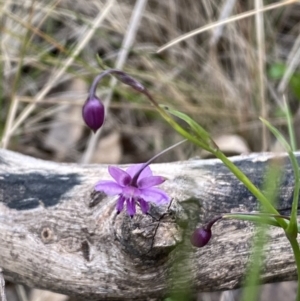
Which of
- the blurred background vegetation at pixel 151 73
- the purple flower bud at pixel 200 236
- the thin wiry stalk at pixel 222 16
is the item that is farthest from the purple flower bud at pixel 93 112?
the thin wiry stalk at pixel 222 16

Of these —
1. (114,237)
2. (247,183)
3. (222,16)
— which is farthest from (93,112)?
(222,16)

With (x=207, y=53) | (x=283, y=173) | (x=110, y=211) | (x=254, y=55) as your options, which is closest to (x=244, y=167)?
(x=283, y=173)

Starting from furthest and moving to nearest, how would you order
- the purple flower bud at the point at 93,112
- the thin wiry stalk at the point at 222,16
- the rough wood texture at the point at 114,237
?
the thin wiry stalk at the point at 222,16 → the rough wood texture at the point at 114,237 → the purple flower bud at the point at 93,112

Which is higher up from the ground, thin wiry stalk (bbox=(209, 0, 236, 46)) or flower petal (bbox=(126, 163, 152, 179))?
thin wiry stalk (bbox=(209, 0, 236, 46))

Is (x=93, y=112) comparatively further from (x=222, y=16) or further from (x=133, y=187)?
(x=222, y=16)

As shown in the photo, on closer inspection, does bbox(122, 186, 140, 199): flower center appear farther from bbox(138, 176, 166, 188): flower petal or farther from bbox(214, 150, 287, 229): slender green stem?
bbox(214, 150, 287, 229): slender green stem

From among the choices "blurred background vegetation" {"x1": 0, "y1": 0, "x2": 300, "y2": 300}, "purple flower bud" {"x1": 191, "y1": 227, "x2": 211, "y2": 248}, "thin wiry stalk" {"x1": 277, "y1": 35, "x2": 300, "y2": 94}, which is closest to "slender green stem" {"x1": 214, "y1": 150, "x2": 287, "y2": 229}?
"purple flower bud" {"x1": 191, "y1": 227, "x2": 211, "y2": 248}

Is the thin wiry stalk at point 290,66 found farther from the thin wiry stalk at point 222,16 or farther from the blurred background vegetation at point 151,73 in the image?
the thin wiry stalk at point 222,16

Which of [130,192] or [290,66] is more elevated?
[290,66]
